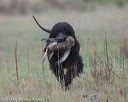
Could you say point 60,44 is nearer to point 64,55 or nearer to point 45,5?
point 64,55

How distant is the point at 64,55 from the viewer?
10094 millimetres

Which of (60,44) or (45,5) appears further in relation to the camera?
(45,5)

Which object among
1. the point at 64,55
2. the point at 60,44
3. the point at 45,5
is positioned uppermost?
the point at 60,44

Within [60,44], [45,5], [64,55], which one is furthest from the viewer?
[45,5]

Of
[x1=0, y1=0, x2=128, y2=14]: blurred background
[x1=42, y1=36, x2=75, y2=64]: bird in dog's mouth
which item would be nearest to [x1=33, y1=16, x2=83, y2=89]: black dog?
[x1=42, y1=36, x2=75, y2=64]: bird in dog's mouth

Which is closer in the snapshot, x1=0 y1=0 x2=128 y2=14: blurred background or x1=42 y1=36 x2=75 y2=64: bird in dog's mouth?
x1=42 y1=36 x2=75 y2=64: bird in dog's mouth

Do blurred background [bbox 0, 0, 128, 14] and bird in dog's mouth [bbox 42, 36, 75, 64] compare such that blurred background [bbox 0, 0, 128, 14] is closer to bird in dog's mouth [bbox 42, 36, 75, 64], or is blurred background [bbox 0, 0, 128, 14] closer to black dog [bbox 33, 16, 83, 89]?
black dog [bbox 33, 16, 83, 89]

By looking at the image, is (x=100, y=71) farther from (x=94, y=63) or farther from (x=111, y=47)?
(x=111, y=47)

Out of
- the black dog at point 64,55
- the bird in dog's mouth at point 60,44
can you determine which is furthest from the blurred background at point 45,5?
the bird in dog's mouth at point 60,44

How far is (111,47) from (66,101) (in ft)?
28.9

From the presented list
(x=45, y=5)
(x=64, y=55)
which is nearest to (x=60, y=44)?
(x=64, y=55)

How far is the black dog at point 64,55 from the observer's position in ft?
32.7

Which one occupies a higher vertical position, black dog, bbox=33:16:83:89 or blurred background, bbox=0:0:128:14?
black dog, bbox=33:16:83:89

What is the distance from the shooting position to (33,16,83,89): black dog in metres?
9.98
